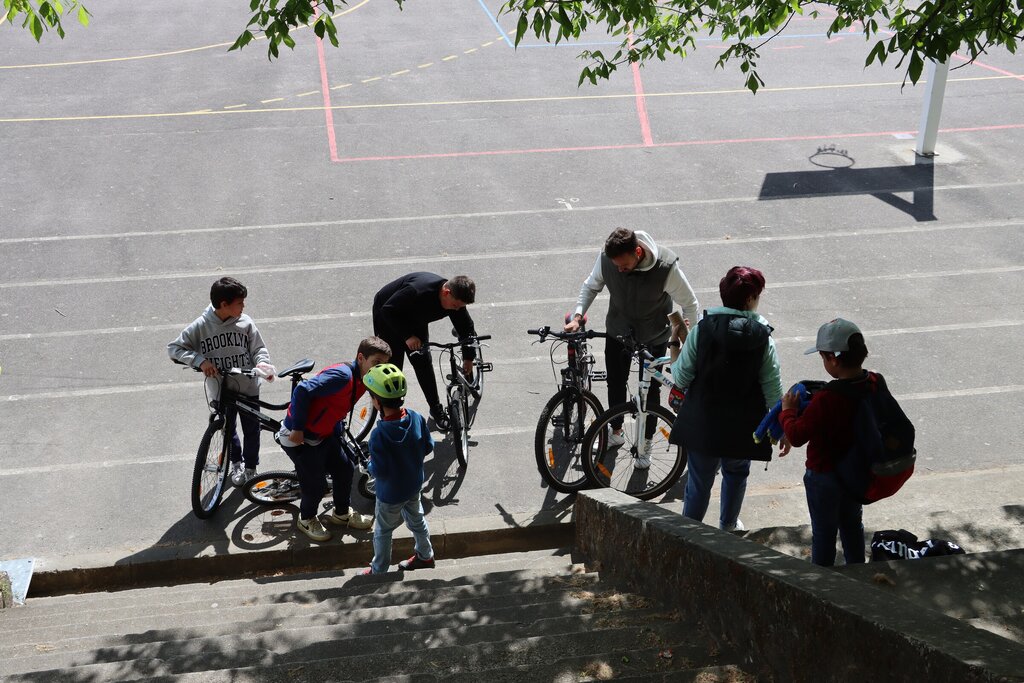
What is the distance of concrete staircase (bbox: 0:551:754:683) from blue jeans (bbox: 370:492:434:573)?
0.42 feet

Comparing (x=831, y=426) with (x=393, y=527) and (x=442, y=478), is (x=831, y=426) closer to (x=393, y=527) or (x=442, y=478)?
(x=393, y=527)

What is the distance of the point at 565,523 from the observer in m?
7.17

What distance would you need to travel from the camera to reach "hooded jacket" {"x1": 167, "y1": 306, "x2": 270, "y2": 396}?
6835 mm

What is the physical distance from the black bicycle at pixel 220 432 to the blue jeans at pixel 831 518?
3557mm

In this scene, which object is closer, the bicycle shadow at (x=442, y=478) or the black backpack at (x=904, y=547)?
the black backpack at (x=904, y=547)

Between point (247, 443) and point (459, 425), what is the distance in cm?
161

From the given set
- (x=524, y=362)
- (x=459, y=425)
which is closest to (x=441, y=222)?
(x=524, y=362)

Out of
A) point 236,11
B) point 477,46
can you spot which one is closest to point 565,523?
point 477,46

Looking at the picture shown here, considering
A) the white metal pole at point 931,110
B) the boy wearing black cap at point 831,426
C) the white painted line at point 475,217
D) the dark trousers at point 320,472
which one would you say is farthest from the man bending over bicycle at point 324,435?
the white metal pole at point 931,110

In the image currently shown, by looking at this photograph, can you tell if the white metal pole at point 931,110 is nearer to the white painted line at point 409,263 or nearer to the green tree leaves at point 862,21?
the white painted line at point 409,263

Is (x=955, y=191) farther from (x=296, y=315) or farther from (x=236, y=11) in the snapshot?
(x=236, y=11)

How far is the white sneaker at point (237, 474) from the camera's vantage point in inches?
296

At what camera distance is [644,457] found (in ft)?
25.0

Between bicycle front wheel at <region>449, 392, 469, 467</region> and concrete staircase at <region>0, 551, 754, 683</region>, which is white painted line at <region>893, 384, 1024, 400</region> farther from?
concrete staircase at <region>0, 551, 754, 683</region>
